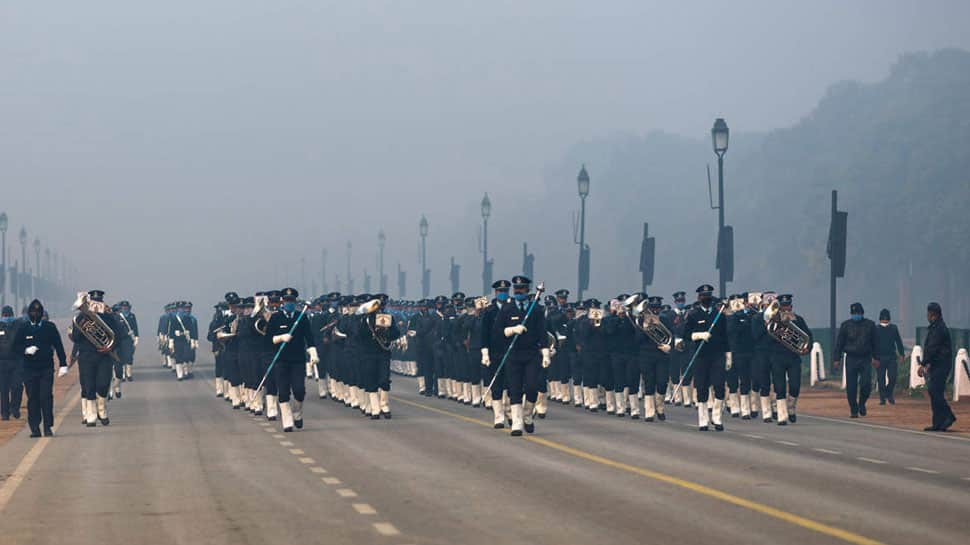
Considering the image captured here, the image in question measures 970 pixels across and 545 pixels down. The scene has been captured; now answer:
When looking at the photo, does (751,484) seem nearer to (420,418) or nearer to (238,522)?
(238,522)

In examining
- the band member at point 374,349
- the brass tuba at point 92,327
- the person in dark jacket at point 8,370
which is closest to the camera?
the brass tuba at point 92,327

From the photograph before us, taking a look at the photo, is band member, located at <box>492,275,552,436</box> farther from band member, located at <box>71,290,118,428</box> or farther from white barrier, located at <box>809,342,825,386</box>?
white barrier, located at <box>809,342,825,386</box>

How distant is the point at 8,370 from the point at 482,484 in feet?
53.4

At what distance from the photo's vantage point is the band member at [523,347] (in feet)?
79.8

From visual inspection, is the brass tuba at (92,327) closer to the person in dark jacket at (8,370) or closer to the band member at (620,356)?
the person in dark jacket at (8,370)

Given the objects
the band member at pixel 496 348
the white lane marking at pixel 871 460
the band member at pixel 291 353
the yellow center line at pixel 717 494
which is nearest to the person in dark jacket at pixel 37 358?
the band member at pixel 291 353

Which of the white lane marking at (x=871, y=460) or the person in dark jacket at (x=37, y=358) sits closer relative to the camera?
the white lane marking at (x=871, y=460)

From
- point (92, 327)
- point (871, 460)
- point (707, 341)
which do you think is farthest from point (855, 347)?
point (92, 327)

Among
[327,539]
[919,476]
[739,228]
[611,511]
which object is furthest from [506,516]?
[739,228]

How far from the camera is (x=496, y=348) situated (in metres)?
24.9

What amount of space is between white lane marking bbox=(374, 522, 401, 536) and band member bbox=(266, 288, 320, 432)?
1263cm

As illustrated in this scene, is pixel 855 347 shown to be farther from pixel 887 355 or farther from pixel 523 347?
pixel 523 347

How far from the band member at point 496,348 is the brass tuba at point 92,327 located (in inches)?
235

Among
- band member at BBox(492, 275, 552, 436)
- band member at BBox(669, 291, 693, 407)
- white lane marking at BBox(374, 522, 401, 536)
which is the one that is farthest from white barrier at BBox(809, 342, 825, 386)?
white lane marking at BBox(374, 522, 401, 536)
